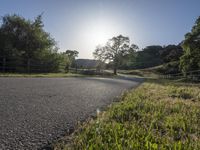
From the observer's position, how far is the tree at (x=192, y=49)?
77.7ft

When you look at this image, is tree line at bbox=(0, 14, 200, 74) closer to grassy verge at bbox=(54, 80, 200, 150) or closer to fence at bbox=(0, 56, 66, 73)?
fence at bbox=(0, 56, 66, 73)

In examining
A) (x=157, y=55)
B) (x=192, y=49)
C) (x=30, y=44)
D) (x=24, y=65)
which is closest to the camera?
(x=24, y=65)

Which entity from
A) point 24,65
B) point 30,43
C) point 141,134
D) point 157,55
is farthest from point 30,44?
point 157,55

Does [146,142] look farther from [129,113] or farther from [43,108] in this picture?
[43,108]

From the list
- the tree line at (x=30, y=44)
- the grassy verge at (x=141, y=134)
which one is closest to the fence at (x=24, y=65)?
the tree line at (x=30, y=44)

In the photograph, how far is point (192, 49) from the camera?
78.6 feet

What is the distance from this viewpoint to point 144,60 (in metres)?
86.5

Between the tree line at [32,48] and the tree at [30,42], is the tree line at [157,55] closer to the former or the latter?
the tree line at [32,48]

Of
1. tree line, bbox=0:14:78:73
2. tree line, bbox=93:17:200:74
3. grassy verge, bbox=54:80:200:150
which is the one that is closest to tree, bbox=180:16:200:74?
tree line, bbox=93:17:200:74

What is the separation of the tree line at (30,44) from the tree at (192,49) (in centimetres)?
1449

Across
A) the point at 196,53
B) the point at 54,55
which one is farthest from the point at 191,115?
the point at 196,53

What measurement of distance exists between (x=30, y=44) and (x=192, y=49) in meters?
18.0

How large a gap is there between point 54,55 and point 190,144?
70.9 feet

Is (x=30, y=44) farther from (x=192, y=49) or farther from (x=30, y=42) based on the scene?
(x=192, y=49)
